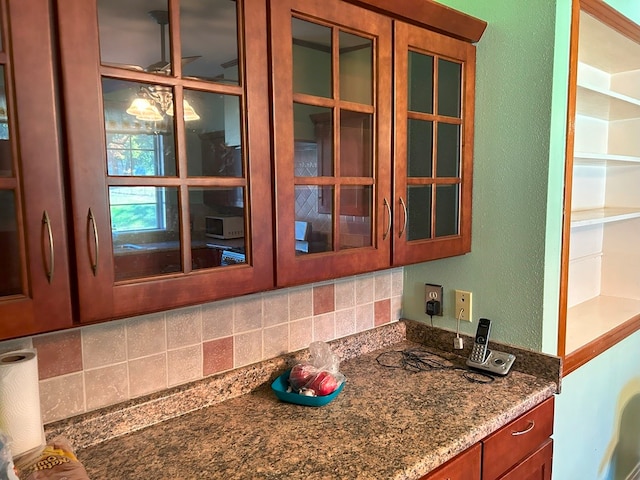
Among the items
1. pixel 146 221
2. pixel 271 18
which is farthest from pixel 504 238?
pixel 146 221

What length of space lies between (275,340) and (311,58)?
860mm

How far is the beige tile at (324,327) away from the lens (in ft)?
5.53

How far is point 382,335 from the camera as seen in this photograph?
6.13ft

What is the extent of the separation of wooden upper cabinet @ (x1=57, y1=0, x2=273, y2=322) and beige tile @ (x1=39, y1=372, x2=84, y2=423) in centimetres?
37

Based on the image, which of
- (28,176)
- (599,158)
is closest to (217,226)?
(28,176)

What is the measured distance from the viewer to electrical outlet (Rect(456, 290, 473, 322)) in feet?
5.84

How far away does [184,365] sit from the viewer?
1.38m

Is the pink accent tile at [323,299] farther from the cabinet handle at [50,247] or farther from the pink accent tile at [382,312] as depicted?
the cabinet handle at [50,247]

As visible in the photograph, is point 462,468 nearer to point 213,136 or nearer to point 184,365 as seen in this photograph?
point 184,365

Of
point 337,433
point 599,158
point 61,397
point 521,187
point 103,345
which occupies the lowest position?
point 337,433

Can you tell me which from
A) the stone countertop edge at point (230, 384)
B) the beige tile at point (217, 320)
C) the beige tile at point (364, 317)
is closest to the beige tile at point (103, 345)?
the stone countertop edge at point (230, 384)

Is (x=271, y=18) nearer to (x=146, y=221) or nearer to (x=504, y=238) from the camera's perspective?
(x=146, y=221)

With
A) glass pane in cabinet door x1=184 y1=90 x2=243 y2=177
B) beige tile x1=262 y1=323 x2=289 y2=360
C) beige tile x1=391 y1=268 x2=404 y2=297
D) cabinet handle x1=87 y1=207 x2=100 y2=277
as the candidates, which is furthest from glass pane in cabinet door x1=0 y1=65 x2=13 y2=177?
beige tile x1=391 y1=268 x2=404 y2=297

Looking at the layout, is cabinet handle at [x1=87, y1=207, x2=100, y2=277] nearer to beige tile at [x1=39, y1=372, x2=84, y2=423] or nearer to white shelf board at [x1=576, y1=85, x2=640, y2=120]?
beige tile at [x1=39, y1=372, x2=84, y2=423]
